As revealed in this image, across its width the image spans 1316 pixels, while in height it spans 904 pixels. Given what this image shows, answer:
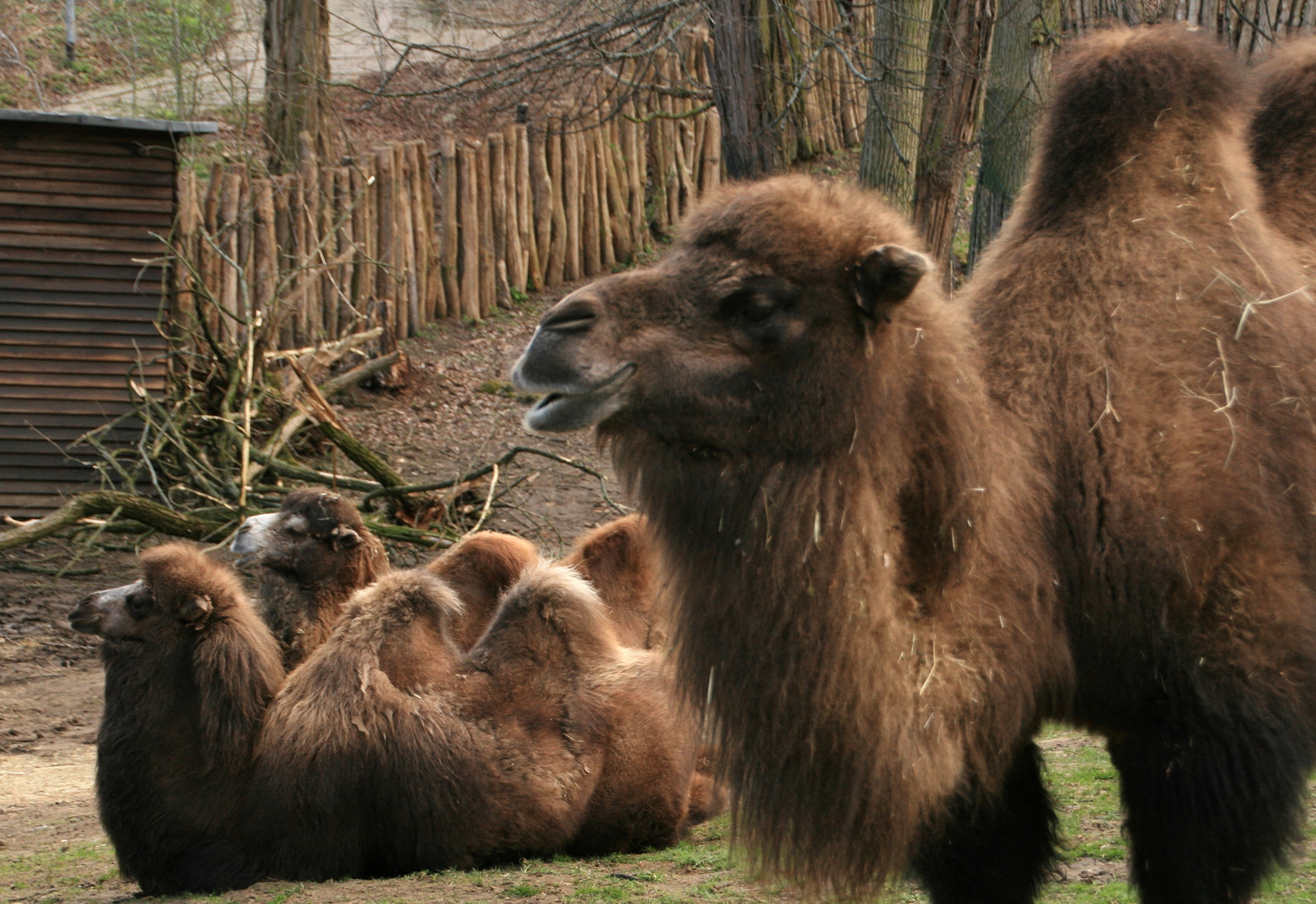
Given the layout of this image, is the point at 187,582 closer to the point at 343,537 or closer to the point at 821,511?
the point at 343,537

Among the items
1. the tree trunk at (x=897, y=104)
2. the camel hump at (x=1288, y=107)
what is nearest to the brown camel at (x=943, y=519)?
the camel hump at (x=1288, y=107)

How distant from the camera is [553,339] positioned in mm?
2998

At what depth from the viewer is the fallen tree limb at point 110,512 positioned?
10.0 metres

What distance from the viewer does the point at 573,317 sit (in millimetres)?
3039

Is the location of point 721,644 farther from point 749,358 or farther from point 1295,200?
point 1295,200

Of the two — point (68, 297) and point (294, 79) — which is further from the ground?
point (294, 79)

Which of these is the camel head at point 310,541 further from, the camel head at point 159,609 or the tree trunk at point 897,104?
the tree trunk at point 897,104

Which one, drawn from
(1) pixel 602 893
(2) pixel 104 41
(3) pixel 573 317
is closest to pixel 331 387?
(1) pixel 602 893

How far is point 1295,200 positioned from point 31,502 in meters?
10.4

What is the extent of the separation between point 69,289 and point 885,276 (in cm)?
1053

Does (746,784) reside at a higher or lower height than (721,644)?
lower

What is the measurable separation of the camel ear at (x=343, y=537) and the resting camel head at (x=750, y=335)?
3417 millimetres

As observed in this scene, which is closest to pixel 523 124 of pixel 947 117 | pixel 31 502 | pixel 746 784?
pixel 31 502

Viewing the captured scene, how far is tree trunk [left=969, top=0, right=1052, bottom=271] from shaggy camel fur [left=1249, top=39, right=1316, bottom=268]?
377cm
